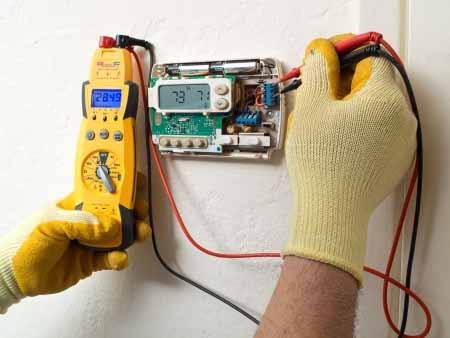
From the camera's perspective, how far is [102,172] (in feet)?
2.23

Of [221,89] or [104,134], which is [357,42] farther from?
[104,134]

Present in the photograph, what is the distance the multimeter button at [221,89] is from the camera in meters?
0.62

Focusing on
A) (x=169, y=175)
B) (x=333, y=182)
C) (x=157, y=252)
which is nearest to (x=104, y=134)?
(x=169, y=175)

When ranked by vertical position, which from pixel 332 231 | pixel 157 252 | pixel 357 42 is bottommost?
pixel 157 252

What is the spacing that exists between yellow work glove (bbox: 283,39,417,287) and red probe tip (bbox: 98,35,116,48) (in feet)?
1.24

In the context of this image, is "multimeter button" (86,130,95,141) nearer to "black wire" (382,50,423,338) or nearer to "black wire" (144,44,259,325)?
"black wire" (144,44,259,325)

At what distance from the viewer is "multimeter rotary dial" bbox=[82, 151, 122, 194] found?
68 centimetres

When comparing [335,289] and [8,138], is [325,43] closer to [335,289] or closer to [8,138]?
[335,289]

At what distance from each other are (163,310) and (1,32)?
0.70 meters

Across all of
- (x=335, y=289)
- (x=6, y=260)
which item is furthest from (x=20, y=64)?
(x=335, y=289)

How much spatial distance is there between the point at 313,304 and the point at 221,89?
354 mm

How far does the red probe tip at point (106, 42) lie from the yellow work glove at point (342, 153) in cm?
38

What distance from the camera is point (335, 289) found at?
18.1 inches

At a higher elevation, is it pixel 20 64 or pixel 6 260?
pixel 20 64
